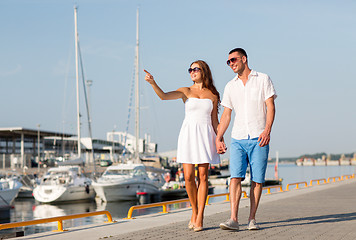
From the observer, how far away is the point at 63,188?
41438 millimetres

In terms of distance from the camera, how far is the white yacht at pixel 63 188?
4100cm

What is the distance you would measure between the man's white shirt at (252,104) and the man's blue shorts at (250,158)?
10cm

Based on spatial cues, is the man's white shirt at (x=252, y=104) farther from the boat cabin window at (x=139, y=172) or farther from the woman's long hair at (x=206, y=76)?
the boat cabin window at (x=139, y=172)

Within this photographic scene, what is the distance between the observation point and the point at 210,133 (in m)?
7.16

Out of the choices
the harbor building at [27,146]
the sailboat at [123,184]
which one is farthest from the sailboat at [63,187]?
the harbor building at [27,146]

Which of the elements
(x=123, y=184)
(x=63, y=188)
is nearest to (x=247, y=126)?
(x=123, y=184)

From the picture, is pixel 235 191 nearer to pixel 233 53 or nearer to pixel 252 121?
pixel 252 121

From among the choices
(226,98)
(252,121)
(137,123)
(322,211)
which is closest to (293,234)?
(252,121)

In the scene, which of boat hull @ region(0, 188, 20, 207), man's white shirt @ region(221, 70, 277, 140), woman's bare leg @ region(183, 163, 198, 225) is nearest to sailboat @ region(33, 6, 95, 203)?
boat hull @ region(0, 188, 20, 207)

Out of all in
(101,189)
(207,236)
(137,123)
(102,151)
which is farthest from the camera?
(102,151)

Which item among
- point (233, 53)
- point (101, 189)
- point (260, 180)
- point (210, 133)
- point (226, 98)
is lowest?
point (101, 189)

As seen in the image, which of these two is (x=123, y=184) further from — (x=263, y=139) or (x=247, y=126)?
(x=263, y=139)

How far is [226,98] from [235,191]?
1.24 metres

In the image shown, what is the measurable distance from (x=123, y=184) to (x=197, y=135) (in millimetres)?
33986
